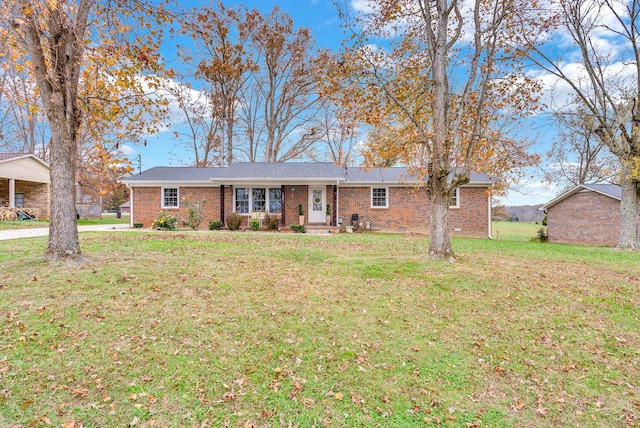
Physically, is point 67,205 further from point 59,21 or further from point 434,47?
point 434,47

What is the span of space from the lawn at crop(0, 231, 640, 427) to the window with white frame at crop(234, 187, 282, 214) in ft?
35.8

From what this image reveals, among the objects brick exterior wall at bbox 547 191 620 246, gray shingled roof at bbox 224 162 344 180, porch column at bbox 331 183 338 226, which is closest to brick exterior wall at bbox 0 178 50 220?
gray shingled roof at bbox 224 162 344 180

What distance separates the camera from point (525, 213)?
4856cm

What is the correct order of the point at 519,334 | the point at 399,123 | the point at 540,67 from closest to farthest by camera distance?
the point at 519,334 < the point at 399,123 < the point at 540,67

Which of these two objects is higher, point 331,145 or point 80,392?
point 331,145

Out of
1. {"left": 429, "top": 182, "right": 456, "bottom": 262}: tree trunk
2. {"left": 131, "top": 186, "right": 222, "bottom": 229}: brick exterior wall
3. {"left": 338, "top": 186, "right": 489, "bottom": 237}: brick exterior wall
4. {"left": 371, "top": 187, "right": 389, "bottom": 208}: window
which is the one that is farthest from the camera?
{"left": 131, "top": 186, "right": 222, "bottom": 229}: brick exterior wall

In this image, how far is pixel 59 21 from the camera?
607cm

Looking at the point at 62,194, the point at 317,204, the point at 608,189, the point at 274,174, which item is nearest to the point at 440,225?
the point at 62,194

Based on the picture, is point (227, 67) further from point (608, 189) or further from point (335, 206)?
point (608, 189)

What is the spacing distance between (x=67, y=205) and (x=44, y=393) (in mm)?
4483

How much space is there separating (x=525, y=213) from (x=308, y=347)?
54.3 metres

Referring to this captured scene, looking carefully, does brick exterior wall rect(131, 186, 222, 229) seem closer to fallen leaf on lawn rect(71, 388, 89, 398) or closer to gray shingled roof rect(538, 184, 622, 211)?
fallen leaf on lawn rect(71, 388, 89, 398)

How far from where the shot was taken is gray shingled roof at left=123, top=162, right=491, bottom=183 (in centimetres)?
1717

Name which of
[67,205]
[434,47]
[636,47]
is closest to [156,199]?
[67,205]
